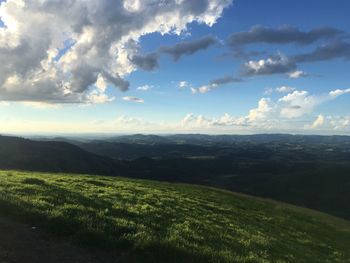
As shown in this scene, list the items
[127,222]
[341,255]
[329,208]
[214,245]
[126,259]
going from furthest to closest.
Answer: [329,208] < [341,255] < [127,222] < [214,245] < [126,259]

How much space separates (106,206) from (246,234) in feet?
27.1

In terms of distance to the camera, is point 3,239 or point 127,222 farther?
point 127,222

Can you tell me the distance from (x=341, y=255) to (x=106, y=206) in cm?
1567

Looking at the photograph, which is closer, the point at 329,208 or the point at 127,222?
the point at 127,222

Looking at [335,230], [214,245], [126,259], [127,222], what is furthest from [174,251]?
[335,230]

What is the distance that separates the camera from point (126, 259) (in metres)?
12.9

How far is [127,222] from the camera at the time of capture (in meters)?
17.5

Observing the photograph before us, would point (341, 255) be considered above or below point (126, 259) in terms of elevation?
below

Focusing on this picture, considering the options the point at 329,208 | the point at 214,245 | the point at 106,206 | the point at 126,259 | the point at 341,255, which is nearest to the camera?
the point at 126,259

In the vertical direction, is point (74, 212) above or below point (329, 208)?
above

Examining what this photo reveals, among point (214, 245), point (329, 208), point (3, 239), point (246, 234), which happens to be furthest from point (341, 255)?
point (329, 208)

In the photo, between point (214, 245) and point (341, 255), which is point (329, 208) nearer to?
point (341, 255)

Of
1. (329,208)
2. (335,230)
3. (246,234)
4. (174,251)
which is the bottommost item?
(329,208)

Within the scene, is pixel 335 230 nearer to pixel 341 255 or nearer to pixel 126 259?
pixel 341 255
